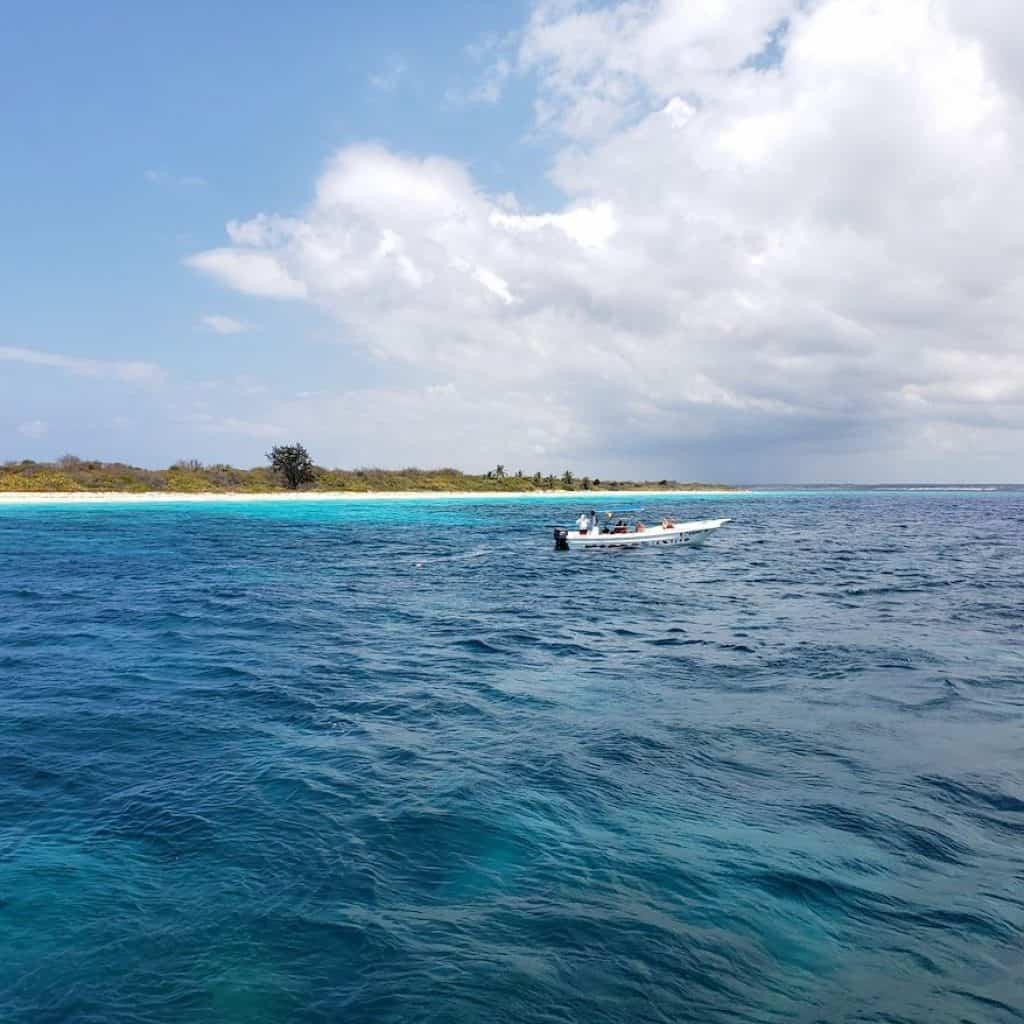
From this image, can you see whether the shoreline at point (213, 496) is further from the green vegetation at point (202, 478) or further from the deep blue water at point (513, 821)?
the deep blue water at point (513, 821)

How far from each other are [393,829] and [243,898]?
87.2 inches

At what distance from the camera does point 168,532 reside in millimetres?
63469

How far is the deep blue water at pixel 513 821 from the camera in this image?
22.4 feet

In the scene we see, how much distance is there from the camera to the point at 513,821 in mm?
10062

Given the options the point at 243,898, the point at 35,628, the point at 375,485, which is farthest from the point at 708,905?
the point at 375,485

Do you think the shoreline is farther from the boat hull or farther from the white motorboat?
the boat hull

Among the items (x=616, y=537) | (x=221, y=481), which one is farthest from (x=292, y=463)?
(x=616, y=537)

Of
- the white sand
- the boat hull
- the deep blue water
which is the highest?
the white sand

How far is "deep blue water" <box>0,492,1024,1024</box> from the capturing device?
6.82 metres

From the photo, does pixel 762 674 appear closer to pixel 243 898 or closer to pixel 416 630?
pixel 416 630

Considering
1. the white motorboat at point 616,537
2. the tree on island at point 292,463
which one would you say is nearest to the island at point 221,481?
the tree on island at point 292,463

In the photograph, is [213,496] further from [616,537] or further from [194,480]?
[616,537]

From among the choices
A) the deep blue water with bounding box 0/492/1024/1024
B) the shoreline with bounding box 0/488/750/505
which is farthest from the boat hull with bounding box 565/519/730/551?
the shoreline with bounding box 0/488/750/505

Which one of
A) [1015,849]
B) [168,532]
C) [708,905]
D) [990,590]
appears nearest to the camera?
[708,905]
